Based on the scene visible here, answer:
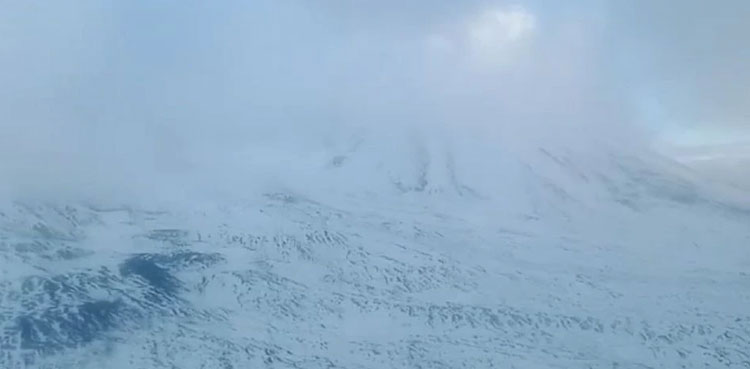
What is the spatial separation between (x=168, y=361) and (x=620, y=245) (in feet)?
197

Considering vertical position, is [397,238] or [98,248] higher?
[397,238]

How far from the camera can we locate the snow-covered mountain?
97.6m

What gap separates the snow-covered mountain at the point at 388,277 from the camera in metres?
97.6

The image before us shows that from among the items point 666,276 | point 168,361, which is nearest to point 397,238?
point 666,276

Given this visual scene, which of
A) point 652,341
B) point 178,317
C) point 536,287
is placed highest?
point 536,287

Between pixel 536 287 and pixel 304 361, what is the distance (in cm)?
3126

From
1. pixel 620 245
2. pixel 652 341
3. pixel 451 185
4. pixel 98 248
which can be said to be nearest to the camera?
pixel 652 341

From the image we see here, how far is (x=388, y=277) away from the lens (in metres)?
116

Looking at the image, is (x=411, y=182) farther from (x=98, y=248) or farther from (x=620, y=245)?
(x=98, y=248)

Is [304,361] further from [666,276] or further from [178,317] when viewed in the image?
[666,276]

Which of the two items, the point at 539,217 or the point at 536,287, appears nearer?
the point at 536,287

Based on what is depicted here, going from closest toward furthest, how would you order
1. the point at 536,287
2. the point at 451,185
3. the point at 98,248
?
the point at 536,287 → the point at 98,248 → the point at 451,185

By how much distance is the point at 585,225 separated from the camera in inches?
5458

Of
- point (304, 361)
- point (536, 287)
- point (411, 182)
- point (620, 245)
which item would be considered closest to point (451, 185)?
point (411, 182)
